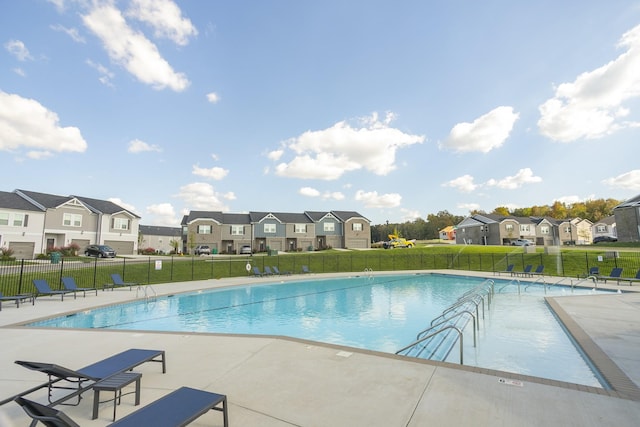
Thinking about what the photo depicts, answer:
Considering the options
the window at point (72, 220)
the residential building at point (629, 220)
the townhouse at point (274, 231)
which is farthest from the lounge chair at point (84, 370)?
the residential building at point (629, 220)

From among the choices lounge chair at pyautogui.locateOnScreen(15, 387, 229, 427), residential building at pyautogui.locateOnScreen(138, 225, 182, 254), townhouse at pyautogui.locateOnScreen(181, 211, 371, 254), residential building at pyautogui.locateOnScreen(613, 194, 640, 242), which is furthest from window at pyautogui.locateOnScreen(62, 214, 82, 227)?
residential building at pyautogui.locateOnScreen(613, 194, 640, 242)

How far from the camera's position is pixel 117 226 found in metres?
40.9

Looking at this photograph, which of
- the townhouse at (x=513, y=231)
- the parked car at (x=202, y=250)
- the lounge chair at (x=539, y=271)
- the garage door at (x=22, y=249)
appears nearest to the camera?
the lounge chair at (x=539, y=271)

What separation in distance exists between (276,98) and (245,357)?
20893mm

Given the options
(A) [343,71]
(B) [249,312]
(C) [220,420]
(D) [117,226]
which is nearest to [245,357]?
(C) [220,420]

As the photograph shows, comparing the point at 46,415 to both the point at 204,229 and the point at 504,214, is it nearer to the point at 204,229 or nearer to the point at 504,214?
the point at 204,229

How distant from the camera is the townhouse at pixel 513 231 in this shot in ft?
178

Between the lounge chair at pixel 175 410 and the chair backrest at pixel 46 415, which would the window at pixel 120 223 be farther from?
the chair backrest at pixel 46 415

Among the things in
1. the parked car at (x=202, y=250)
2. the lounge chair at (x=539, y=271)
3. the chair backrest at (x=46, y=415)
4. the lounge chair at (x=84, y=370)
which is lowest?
the lounge chair at (x=539, y=271)

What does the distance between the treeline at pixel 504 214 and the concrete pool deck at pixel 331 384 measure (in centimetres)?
8243

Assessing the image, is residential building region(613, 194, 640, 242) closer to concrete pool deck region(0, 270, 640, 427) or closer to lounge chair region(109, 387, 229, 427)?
concrete pool deck region(0, 270, 640, 427)

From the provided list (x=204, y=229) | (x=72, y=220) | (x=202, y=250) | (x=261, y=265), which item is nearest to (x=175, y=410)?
(x=261, y=265)

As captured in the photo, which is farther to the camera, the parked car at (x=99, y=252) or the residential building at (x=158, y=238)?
the residential building at (x=158, y=238)

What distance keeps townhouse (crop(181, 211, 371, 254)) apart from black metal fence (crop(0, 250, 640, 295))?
15.9 meters
